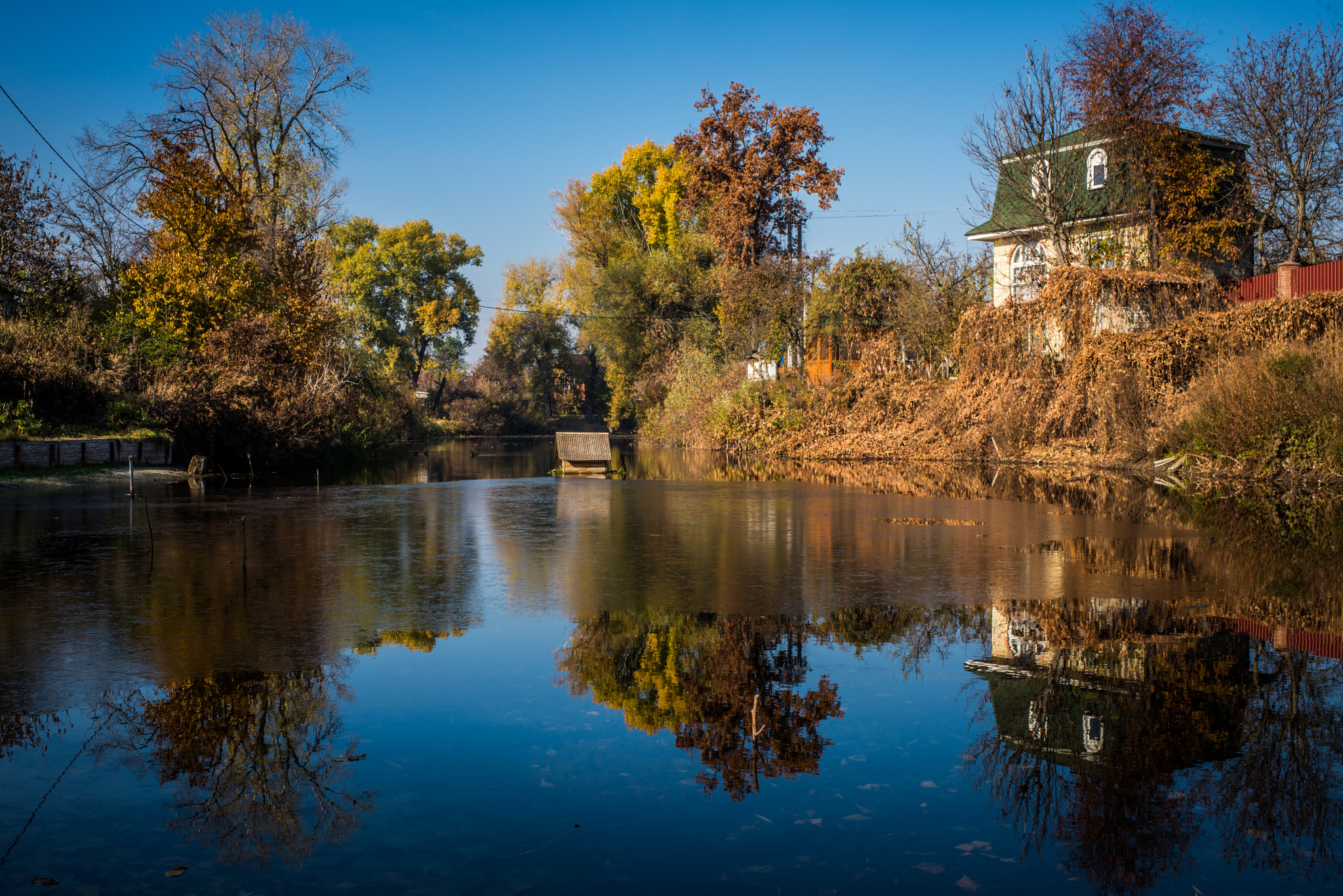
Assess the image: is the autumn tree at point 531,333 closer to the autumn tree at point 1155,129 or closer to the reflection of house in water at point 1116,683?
the autumn tree at point 1155,129

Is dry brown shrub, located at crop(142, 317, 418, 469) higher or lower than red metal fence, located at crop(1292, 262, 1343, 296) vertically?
lower

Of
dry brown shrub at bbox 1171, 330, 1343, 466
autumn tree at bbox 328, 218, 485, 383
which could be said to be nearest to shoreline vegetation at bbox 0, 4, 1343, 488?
dry brown shrub at bbox 1171, 330, 1343, 466

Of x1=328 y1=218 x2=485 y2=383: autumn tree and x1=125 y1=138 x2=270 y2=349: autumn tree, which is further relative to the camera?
x1=328 y1=218 x2=485 y2=383: autumn tree

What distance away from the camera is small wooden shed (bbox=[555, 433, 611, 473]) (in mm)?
26234

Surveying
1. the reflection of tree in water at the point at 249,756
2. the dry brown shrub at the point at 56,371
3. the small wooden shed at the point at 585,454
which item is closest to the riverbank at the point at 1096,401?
the small wooden shed at the point at 585,454

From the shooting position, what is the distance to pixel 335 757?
4.81m

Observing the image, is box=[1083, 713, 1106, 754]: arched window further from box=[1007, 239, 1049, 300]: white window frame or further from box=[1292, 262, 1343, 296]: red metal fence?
box=[1007, 239, 1049, 300]: white window frame

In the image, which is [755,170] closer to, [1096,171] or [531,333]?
[1096,171]

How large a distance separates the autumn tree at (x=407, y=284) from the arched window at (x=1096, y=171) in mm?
49548

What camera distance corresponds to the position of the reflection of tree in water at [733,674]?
4.93 metres

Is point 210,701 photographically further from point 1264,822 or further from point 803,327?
point 803,327

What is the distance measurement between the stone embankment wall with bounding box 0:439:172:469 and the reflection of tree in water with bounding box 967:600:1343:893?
21.3m

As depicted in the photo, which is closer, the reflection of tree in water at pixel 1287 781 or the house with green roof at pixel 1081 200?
the reflection of tree in water at pixel 1287 781

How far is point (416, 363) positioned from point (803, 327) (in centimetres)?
4494
